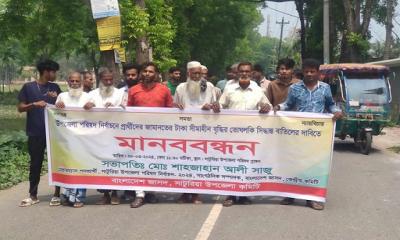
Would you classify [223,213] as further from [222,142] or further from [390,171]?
[390,171]

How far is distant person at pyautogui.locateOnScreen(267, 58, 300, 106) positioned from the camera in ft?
27.0

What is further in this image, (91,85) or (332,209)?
(91,85)

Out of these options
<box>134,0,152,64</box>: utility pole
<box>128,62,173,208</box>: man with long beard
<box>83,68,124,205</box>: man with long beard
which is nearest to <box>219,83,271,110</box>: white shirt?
<box>128,62,173,208</box>: man with long beard

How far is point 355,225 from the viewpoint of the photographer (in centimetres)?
634

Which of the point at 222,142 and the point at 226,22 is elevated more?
the point at 226,22

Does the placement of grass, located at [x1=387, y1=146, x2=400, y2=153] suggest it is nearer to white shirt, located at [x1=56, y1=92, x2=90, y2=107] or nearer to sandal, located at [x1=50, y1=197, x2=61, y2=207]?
white shirt, located at [x1=56, y1=92, x2=90, y2=107]

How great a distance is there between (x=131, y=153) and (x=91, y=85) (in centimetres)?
178

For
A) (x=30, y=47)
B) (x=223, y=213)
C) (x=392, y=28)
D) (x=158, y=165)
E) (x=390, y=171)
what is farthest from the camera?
(x=392, y=28)

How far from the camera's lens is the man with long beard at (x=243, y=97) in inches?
288

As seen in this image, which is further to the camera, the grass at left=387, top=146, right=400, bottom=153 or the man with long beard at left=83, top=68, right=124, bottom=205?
the grass at left=387, top=146, right=400, bottom=153

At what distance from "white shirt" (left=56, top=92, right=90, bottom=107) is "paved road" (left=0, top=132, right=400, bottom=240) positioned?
1.31 meters

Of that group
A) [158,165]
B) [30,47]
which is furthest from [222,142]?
[30,47]

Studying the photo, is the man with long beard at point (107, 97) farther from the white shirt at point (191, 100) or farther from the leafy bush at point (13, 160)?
the leafy bush at point (13, 160)

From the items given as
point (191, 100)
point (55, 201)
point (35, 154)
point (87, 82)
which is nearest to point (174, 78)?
point (87, 82)
